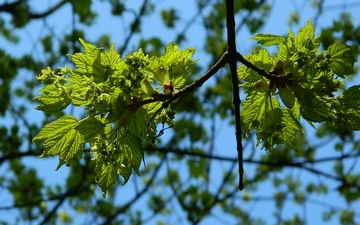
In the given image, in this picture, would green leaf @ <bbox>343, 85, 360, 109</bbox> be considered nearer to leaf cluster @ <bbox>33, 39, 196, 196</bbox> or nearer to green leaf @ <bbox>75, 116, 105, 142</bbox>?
leaf cluster @ <bbox>33, 39, 196, 196</bbox>

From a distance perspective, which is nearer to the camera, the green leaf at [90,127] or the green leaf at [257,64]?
the green leaf at [90,127]

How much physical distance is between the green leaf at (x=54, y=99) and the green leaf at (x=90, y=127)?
0.41 ft

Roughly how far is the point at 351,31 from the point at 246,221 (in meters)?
3.63

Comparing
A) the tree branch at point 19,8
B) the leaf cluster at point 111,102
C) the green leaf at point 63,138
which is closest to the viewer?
the leaf cluster at point 111,102

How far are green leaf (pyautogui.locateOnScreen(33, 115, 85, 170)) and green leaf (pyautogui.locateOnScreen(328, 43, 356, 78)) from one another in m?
0.99

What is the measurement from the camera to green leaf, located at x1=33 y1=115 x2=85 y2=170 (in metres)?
1.75

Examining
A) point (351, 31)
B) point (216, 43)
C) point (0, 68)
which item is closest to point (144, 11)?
point (216, 43)

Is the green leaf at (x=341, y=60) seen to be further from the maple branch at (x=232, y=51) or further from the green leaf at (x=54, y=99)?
the green leaf at (x=54, y=99)

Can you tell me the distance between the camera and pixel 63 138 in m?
1.76

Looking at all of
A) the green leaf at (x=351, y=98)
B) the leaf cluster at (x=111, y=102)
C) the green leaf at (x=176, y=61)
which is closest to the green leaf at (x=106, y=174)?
the leaf cluster at (x=111, y=102)

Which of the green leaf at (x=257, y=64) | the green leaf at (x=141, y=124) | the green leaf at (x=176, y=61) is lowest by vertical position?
the green leaf at (x=141, y=124)

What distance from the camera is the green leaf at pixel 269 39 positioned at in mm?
1776

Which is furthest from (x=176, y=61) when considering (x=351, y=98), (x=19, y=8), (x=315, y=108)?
(x=19, y=8)

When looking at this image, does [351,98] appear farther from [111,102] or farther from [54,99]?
[54,99]
